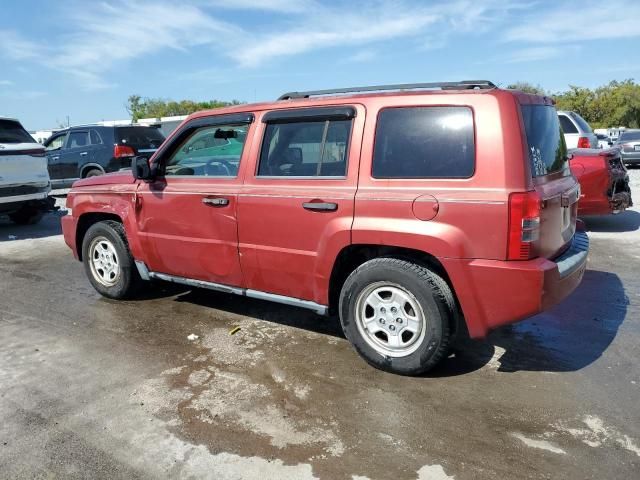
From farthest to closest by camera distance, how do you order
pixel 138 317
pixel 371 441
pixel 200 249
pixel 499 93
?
pixel 138 317 → pixel 200 249 → pixel 499 93 → pixel 371 441

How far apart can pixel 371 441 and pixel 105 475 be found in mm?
1380

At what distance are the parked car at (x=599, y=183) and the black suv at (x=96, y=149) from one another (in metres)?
9.14

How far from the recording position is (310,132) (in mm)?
4000

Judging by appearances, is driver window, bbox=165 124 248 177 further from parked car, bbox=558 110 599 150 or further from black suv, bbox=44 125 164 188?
black suv, bbox=44 125 164 188

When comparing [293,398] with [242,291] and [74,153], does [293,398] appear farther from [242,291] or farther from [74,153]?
[74,153]

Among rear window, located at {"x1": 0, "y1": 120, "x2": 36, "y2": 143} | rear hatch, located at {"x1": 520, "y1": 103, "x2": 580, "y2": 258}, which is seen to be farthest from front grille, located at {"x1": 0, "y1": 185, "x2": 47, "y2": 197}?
rear hatch, located at {"x1": 520, "y1": 103, "x2": 580, "y2": 258}

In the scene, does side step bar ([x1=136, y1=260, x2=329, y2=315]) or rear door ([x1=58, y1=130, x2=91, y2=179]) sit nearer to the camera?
side step bar ([x1=136, y1=260, x2=329, y2=315])

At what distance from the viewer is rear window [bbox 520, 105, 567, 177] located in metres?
3.45

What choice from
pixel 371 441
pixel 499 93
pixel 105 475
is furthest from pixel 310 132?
pixel 105 475

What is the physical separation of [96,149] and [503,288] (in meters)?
11.8

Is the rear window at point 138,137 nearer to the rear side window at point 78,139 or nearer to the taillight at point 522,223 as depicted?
the rear side window at point 78,139

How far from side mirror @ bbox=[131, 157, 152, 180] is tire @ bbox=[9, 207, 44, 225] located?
6.62 meters

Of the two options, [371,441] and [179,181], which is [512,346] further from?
[179,181]

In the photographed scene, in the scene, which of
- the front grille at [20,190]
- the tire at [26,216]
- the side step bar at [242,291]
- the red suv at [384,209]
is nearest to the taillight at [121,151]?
the tire at [26,216]
